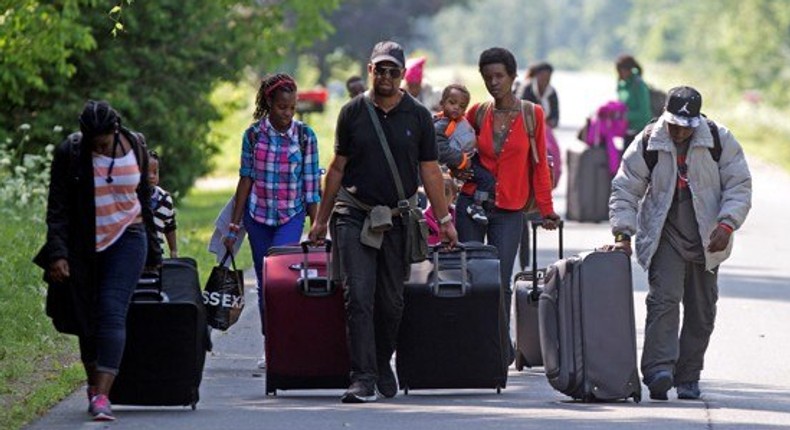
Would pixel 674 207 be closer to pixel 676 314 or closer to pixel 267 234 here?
pixel 676 314

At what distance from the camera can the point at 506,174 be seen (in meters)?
13.0

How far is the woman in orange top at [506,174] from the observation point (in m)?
12.9

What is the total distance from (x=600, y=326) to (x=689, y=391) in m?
0.74

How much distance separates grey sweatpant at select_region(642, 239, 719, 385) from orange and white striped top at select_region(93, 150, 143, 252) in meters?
2.68

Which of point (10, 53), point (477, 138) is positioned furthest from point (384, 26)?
point (477, 138)

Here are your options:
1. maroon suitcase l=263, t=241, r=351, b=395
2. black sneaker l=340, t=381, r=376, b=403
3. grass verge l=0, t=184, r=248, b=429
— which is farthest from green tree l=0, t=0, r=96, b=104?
black sneaker l=340, t=381, r=376, b=403

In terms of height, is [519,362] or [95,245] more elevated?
[95,245]

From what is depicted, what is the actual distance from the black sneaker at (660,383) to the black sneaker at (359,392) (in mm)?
1393

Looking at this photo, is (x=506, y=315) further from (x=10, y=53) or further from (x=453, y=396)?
(x=10, y=53)

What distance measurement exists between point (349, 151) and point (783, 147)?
40768mm

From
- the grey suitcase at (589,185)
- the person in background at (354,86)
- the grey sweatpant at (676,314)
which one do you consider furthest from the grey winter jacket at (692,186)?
the grey suitcase at (589,185)

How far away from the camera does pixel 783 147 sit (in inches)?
2023

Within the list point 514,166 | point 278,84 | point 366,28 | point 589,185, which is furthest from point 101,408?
point 366,28

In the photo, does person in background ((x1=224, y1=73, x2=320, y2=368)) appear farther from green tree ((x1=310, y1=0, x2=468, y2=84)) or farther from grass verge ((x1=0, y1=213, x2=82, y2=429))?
green tree ((x1=310, y1=0, x2=468, y2=84))
